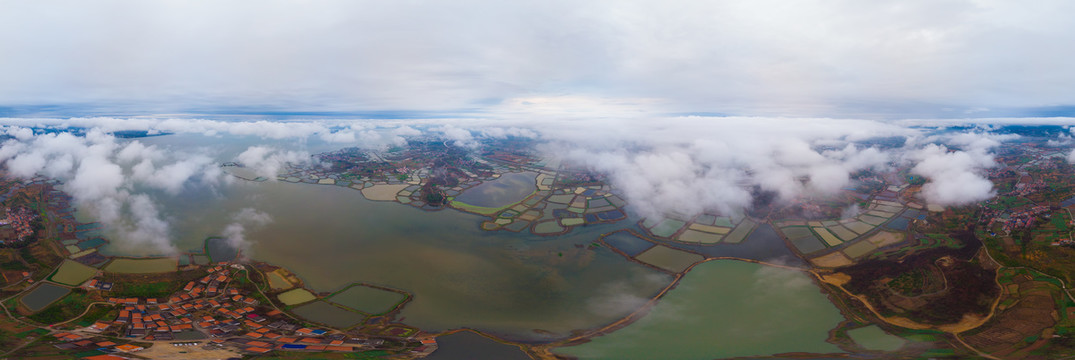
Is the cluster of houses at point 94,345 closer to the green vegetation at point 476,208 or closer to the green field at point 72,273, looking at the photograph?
the green field at point 72,273

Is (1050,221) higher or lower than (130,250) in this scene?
higher

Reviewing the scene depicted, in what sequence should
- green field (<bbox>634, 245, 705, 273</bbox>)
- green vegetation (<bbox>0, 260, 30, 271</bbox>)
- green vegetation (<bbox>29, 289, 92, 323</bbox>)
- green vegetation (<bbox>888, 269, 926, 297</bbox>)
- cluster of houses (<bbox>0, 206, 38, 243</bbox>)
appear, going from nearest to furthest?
green vegetation (<bbox>29, 289, 92, 323</bbox>), green vegetation (<bbox>888, 269, 926, 297</bbox>), green vegetation (<bbox>0, 260, 30, 271</bbox>), green field (<bbox>634, 245, 705, 273</bbox>), cluster of houses (<bbox>0, 206, 38, 243</bbox>)

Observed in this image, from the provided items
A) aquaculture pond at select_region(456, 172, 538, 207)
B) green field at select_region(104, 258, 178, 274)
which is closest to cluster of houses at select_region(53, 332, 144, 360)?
green field at select_region(104, 258, 178, 274)

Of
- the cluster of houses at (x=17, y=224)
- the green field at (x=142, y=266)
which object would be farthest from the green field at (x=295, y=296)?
the cluster of houses at (x=17, y=224)

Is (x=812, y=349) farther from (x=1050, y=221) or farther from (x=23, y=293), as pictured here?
(x=23, y=293)

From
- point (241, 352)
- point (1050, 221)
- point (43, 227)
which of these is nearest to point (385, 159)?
point (43, 227)

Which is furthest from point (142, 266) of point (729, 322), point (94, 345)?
point (729, 322)

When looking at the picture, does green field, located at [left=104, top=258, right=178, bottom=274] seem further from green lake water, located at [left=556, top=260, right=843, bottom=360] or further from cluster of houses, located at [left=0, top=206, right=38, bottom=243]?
green lake water, located at [left=556, top=260, right=843, bottom=360]
